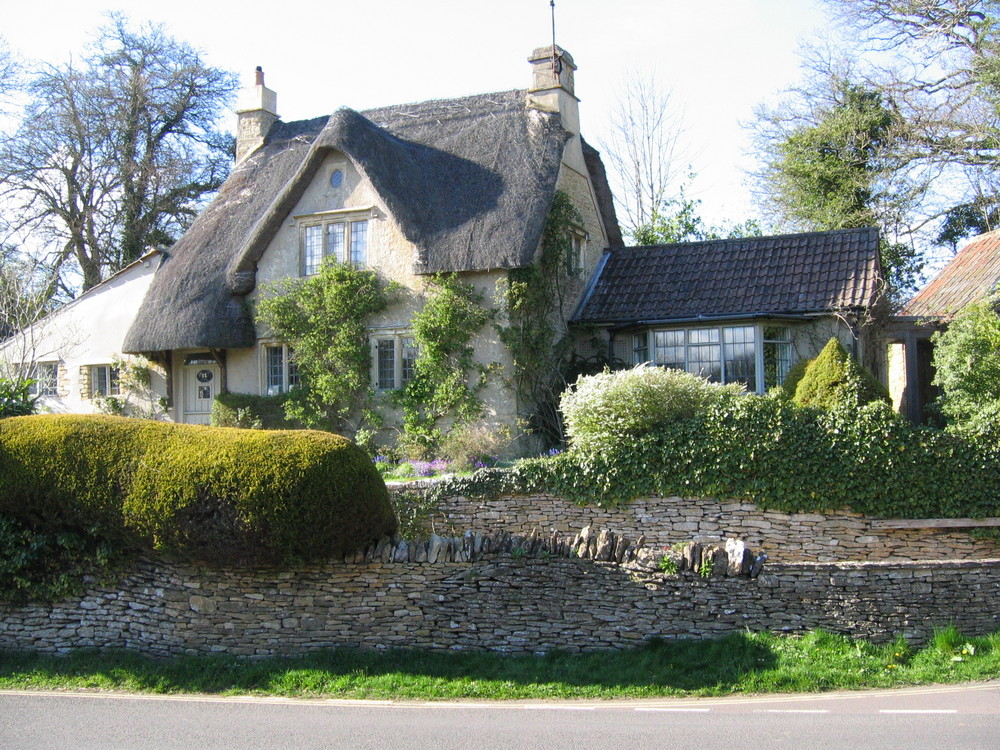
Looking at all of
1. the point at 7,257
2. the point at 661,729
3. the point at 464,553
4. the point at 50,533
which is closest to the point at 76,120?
the point at 7,257

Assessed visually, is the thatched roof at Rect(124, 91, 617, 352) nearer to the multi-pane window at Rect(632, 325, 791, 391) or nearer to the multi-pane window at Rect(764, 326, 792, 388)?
the multi-pane window at Rect(632, 325, 791, 391)

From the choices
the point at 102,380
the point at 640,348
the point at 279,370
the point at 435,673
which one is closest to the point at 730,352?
the point at 640,348

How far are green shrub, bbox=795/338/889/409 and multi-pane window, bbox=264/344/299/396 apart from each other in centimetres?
1104

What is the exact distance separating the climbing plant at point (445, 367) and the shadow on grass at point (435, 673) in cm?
800

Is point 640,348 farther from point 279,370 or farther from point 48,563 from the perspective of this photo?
point 48,563

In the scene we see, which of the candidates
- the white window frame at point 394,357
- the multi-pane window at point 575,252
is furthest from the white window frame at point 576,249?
the white window frame at point 394,357

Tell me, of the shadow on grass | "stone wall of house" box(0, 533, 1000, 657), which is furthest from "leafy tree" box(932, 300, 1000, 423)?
the shadow on grass

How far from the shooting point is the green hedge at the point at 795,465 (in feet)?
41.9

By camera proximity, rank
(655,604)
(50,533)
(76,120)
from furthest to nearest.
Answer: (76,120) < (50,533) < (655,604)

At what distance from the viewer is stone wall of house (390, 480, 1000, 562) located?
42.1 ft

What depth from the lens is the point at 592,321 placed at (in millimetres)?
20344

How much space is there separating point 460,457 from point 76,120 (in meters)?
24.6

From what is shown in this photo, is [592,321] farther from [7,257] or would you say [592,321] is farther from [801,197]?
[7,257]

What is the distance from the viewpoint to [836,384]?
14.3 meters
